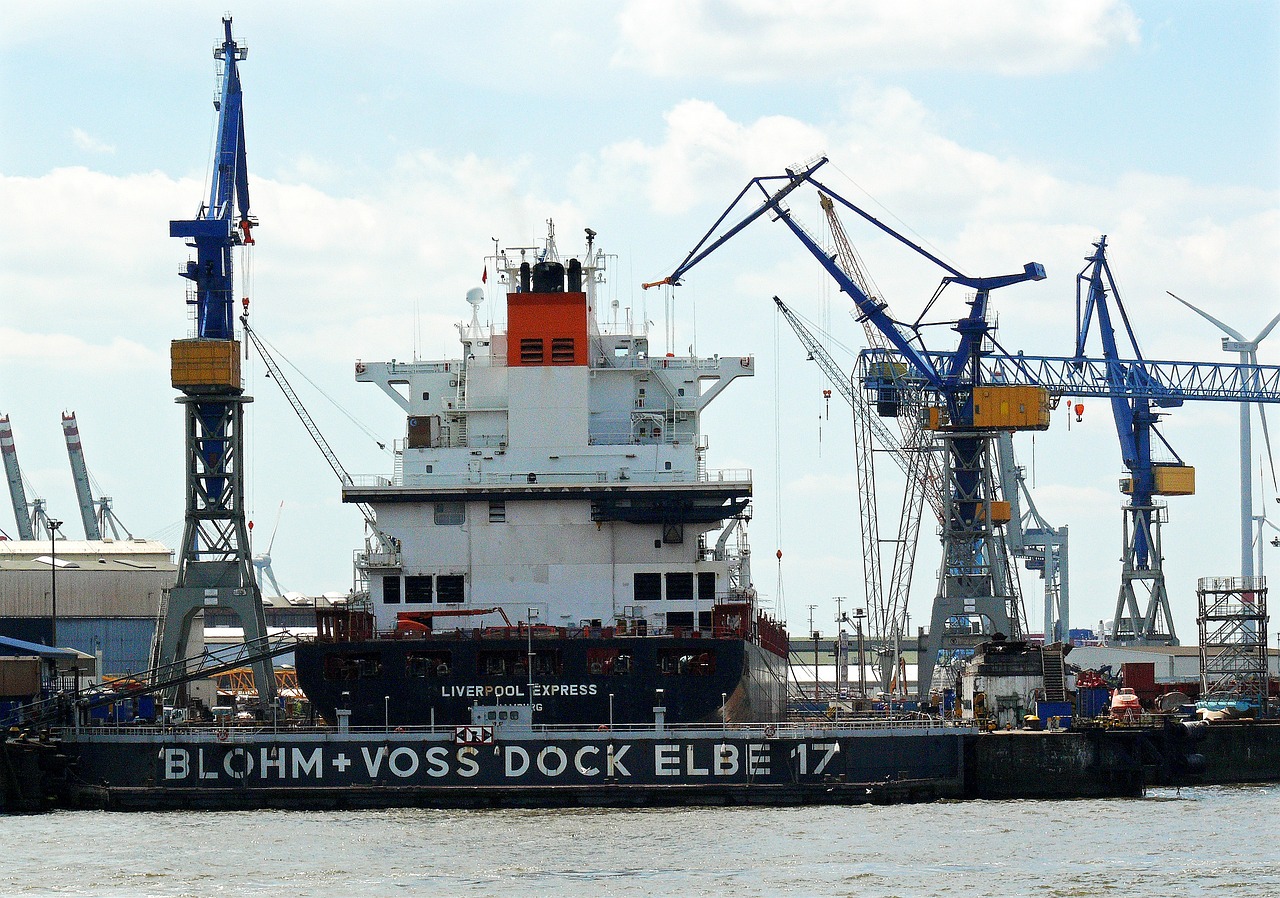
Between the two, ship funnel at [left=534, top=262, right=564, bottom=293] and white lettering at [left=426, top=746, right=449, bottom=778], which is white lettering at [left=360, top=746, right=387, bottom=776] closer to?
white lettering at [left=426, top=746, right=449, bottom=778]

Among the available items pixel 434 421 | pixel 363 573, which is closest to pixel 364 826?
pixel 363 573

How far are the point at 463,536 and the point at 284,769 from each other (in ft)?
36.1

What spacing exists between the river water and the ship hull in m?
4.86

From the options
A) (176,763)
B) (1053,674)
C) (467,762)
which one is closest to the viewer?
(467,762)

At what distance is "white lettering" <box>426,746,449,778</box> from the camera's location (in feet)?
187

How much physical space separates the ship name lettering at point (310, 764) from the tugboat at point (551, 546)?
3.44 meters

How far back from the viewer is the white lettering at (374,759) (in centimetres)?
5731

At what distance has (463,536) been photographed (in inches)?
2591

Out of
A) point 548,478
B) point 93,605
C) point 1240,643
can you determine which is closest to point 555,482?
point 548,478

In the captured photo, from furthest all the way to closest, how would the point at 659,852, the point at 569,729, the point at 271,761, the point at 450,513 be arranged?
the point at 450,513
the point at 569,729
the point at 271,761
the point at 659,852

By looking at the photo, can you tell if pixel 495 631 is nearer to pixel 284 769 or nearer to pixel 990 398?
pixel 284 769

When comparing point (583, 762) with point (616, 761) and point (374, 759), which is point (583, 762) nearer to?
point (616, 761)

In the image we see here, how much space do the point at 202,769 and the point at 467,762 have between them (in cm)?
731

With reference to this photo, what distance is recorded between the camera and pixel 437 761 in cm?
5719
